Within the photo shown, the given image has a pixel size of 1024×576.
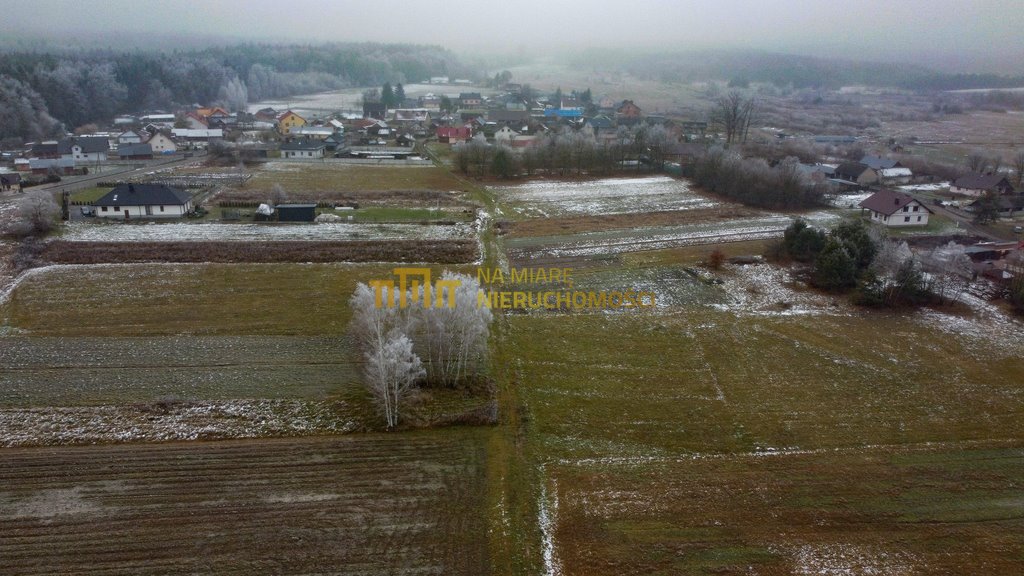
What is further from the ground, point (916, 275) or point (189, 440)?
point (916, 275)

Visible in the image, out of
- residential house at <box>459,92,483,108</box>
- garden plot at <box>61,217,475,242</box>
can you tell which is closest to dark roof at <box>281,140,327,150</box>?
garden plot at <box>61,217,475,242</box>

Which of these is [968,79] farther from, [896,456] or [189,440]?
[189,440]

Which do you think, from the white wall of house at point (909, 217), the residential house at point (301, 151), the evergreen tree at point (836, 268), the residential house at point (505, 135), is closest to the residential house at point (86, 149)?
the residential house at point (301, 151)

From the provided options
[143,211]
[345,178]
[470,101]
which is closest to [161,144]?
[345,178]

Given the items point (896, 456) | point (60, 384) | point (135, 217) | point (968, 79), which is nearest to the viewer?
point (896, 456)

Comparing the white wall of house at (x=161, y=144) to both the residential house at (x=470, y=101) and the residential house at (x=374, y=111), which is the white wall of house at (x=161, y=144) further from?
the residential house at (x=470, y=101)

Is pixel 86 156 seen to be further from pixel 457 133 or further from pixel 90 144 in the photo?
pixel 457 133

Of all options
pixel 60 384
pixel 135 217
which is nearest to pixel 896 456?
pixel 60 384
